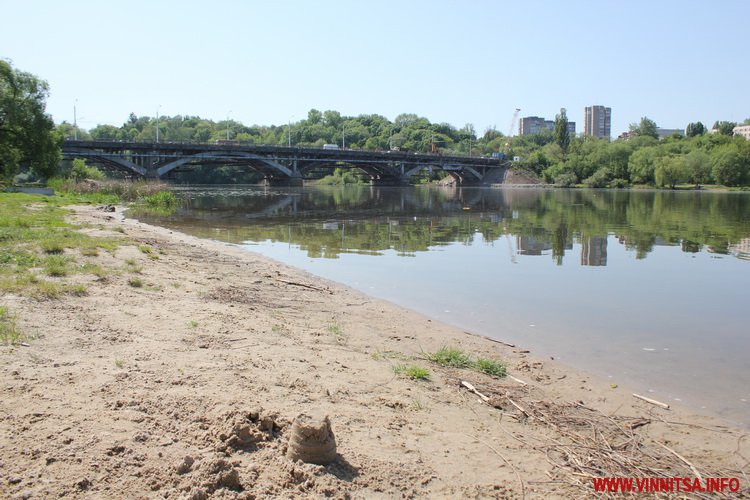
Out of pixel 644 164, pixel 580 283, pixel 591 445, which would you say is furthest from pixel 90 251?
pixel 644 164

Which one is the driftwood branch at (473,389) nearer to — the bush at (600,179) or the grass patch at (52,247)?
the grass patch at (52,247)

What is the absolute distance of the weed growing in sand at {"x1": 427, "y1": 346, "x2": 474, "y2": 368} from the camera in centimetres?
750

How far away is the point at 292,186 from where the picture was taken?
103062 mm

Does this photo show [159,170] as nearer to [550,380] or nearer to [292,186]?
[292,186]

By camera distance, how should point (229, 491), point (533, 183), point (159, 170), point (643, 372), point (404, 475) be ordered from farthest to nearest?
point (533, 183), point (159, 170), point (643, 372), point (404, 475), point (229, 491)

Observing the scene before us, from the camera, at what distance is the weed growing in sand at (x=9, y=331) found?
19.9 feet

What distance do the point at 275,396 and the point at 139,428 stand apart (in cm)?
133

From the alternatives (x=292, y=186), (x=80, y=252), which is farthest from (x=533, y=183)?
(x=80, y=252)

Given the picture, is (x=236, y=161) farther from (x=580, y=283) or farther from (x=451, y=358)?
(x=451, y=358)

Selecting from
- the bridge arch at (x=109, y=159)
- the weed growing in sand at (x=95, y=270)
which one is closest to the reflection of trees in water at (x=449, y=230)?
the weed growing in sand at (x=95, y=270)

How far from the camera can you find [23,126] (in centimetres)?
4328

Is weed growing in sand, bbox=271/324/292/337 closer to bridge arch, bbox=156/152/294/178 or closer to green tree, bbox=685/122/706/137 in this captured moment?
bridge arch, bbox=156/152/294/178

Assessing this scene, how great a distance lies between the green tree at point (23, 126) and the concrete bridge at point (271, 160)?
92.8 feet

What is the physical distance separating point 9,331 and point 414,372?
4604mm
